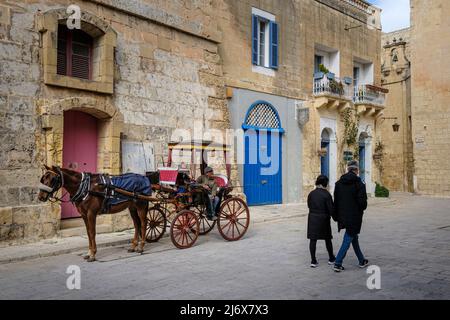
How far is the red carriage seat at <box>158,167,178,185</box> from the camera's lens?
29.8 feet

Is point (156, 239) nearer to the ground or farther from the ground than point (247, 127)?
nearer to the ground

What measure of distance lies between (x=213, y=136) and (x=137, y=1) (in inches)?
173

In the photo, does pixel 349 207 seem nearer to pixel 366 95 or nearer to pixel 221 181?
pixel 221 181

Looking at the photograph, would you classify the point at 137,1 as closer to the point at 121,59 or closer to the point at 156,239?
the point at 121,59

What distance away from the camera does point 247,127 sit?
50.7 feet

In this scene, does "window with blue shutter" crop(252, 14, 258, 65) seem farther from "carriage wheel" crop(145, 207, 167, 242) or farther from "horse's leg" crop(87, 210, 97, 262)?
"horse's leg" crop(87, 210, 97, 262)

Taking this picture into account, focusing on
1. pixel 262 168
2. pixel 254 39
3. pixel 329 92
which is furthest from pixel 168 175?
pixel 329 92

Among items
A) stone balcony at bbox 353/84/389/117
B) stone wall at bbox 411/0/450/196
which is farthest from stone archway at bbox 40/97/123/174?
stone wall at bbox 411/0/450/196

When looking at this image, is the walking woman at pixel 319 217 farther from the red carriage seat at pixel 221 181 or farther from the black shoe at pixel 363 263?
the red carriage seat at pixel 221 181

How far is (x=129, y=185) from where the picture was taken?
823 cm

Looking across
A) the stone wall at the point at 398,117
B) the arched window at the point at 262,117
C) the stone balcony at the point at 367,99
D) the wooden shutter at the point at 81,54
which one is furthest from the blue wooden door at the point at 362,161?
the wooden shutter at the point at 81,54

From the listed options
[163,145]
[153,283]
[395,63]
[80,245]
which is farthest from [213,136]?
[395,63]

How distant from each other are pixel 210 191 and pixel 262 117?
7537mm

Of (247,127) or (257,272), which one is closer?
(257,272)
